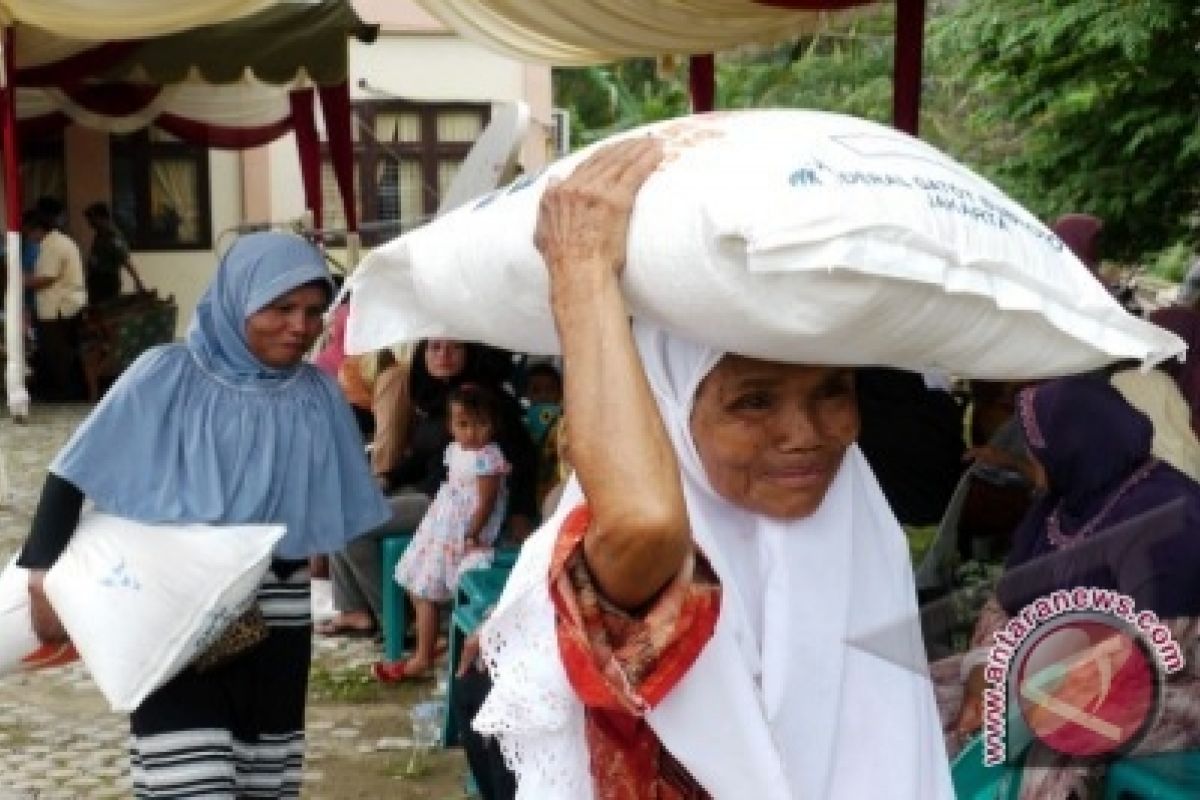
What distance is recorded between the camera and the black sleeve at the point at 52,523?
3.69 meters

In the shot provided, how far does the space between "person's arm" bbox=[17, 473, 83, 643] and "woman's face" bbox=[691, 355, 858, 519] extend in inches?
85.3

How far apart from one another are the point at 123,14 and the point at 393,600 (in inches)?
161

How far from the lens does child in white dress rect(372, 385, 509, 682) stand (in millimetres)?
5707

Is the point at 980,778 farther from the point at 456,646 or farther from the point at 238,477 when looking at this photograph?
the point at 456,646

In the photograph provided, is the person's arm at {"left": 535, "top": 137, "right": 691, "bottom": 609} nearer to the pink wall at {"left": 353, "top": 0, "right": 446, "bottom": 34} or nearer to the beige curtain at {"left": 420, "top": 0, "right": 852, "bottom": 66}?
the beige curtain at {"left": 420, "top": 0, "right": 852, "bottom": 66}

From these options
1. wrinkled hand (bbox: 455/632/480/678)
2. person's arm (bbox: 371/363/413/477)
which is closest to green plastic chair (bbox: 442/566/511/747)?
wrinkled hand (bbox: 455/632/480/678)

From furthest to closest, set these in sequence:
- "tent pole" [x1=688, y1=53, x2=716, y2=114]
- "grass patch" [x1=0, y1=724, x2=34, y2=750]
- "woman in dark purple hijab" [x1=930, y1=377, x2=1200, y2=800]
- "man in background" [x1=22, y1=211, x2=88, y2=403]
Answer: "man in background" [x1=22, y1=211, x2=88, y2=403]
"tent pole" [x1=688, y1=53, x2=716, y2=114]
"grass patch" [x1=0, y1=724, x2=34, y2=750]
"woman in dark purple hijab" [x1=930, y1=377, x2=1200, y2=800]

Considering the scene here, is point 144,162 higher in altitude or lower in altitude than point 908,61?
lower

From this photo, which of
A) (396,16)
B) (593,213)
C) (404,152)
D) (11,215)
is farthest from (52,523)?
(396,16)

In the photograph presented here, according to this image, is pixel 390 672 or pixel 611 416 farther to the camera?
pixel 390 672

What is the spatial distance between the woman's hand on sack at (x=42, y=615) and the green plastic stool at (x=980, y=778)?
6.11 ft

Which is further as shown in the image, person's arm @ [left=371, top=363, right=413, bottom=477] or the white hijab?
person's arm @ [left=371, top=363, right=413, bottom=477]

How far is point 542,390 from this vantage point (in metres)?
6.43

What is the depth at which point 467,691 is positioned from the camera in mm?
3924
